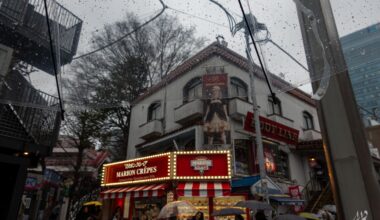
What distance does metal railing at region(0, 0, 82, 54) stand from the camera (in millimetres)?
2691

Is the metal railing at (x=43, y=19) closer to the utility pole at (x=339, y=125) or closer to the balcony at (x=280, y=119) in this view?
the utility pole at (x=339, y=125)

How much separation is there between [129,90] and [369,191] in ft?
9.98

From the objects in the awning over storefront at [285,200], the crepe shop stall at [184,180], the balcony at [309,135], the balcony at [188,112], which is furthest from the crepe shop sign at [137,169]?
the balcony at [309,135]

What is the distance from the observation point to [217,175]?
11.4 m

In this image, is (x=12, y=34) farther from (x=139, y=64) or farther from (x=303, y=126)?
(x=303, y=126)

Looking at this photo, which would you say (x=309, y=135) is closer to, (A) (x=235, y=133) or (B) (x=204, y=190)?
(A) (x=235, y=133)

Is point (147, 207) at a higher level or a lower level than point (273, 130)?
lower

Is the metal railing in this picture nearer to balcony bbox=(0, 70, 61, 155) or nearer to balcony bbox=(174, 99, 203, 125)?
balcony bbox=(0, 70, 61, 155)

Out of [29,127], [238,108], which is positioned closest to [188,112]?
[238,108]

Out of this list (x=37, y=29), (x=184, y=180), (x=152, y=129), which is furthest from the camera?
(x=152, y=129)

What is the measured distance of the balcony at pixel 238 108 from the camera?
13.1m

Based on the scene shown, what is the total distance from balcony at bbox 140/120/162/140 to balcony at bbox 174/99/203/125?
66.6 inches

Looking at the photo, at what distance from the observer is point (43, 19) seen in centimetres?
310

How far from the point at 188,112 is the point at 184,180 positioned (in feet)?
12.0
